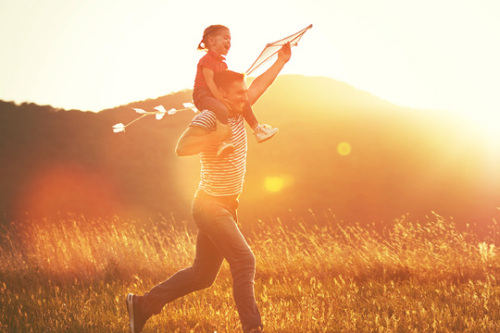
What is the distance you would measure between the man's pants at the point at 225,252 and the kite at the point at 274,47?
109cm

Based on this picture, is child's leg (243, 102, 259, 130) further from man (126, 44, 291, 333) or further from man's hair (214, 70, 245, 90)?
man's hair (214, 70, 245, 90)

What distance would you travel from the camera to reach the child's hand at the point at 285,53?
131 inches

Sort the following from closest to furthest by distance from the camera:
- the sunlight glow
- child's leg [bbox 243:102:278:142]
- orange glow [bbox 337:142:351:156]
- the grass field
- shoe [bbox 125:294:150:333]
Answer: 1. child's leg [bbox 243:102:278:142]
2. shoe [bbox 125:294:150:333]
3. the grass field
4. the sunlight glow
5. orange glow [bbox 337:142:351:156]

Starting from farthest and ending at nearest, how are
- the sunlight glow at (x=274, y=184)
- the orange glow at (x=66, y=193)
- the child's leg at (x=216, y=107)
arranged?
the sunlight glow at (x=274, y=184) → the orange glow at (x=66, y=193) → the child's leg at (x=216, y=107)

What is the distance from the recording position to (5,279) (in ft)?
21.5

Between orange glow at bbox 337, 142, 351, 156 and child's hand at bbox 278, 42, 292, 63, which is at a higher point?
child's hand at bbox 278, 42, 292, 63

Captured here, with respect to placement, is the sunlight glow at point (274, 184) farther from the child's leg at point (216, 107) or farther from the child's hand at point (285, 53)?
the child's leg at point (216, 107)

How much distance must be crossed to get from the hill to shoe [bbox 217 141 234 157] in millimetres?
21875

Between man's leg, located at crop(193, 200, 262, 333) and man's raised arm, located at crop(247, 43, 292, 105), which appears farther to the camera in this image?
man's raised arm, located at crop(247, 43, 292, 105)

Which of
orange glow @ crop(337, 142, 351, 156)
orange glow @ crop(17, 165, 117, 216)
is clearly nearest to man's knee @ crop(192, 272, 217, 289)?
orange glow @ crop(17, 165, 117, 216)

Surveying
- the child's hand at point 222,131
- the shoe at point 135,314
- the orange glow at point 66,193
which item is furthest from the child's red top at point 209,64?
the orange glow at point 66,193

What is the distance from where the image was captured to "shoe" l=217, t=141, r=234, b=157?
282 cm

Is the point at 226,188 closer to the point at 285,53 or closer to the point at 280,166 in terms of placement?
the point at 285,53

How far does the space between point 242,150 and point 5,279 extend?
206 inches
